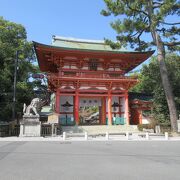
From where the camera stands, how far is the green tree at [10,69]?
24602mm

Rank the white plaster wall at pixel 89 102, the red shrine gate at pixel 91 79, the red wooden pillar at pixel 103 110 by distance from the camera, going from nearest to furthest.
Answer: the red shrine gate at pixel 91 79 < the red wooden pillar at pixel 103 110 < the white plaster wall at pixel 89 102

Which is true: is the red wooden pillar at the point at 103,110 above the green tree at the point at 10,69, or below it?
below

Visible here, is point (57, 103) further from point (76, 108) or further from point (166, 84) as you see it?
point (166, 84)

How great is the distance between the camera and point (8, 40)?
99.7ft

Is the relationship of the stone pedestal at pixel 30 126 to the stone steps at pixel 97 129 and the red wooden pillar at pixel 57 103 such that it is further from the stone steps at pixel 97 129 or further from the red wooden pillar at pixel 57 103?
the red wooden pillar at pixel 57 103

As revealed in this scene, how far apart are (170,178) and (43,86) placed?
28.5 metres

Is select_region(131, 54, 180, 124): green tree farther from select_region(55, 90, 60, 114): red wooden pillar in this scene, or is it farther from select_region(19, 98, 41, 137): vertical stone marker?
select_region(19, 98, 41, 137): vertical stone marker

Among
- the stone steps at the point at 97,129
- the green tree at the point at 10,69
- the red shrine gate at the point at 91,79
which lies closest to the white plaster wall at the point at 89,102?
the red shrine gate at the point at 91,79

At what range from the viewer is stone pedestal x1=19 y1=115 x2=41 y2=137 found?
20422 mm

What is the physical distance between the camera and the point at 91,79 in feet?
92.7

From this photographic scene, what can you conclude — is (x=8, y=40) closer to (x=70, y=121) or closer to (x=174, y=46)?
(x=70, y=121)

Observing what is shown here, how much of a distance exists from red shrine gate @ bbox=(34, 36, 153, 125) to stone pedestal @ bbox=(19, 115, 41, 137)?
683cm

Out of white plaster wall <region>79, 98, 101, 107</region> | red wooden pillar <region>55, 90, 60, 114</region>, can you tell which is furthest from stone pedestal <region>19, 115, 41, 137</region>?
white plaster wall <region>79, 98, 101, 107</region>

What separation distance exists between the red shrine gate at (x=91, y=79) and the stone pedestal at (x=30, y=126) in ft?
22.4
